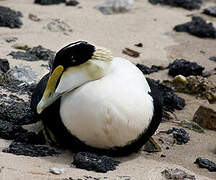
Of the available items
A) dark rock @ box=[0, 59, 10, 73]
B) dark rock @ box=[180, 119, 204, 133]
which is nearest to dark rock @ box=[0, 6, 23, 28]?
dark rock @ box=[0, 59, 10, 73]

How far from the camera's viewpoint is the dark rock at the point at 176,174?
326cm

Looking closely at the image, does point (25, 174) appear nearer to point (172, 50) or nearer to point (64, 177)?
point (64, 177)

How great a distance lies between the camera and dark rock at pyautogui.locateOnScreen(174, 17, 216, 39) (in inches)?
269

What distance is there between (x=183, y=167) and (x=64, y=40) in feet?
9.40

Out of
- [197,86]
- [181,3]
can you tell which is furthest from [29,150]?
[181,3]

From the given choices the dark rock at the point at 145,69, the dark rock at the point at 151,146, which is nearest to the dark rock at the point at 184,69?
the dark rock at the point at 145,69

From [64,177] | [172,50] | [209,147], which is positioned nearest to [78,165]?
[64,177]

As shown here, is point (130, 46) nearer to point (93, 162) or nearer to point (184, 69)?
point (184, 69)

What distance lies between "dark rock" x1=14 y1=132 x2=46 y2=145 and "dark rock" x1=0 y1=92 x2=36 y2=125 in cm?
31

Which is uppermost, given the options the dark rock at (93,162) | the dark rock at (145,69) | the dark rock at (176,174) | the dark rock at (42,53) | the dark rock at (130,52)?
the dark rock at (93,162)

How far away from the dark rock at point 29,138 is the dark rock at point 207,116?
1291mm

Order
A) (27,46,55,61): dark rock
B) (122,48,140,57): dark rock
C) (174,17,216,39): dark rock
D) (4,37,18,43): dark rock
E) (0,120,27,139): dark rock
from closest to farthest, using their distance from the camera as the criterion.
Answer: (0,120,27,139): dark rock, (27,46,55,61): dark rock, (4,37,18,43): dark rock, (122,48,140,57): dark rock, (174,17,216,39): dark rock

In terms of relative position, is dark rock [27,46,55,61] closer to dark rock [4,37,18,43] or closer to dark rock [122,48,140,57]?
dark rock [4,37,18,43]

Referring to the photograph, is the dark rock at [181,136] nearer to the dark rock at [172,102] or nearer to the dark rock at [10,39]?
the dark rock at [172,102]
